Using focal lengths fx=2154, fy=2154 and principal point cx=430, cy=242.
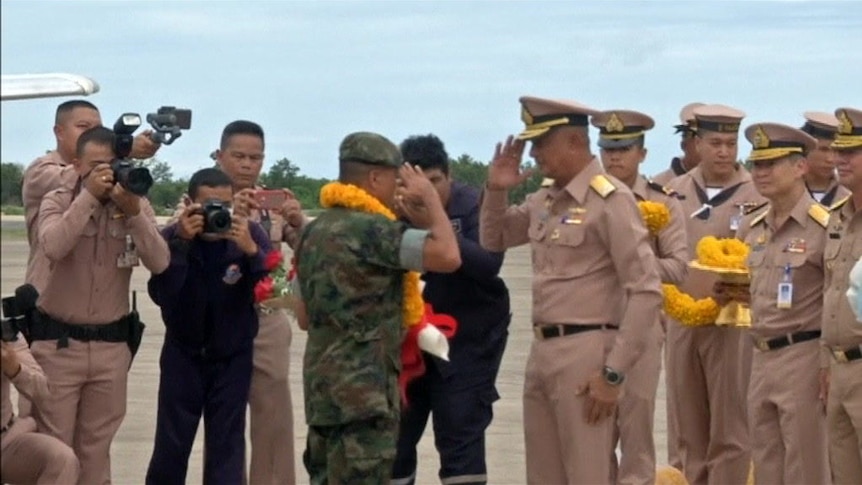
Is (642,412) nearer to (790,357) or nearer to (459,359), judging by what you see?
(790,357)

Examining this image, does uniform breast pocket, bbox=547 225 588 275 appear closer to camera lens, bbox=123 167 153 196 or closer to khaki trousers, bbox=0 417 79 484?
camera lens, bbox=123 167 153 196

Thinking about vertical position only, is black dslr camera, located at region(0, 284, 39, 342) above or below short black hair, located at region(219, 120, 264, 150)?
below

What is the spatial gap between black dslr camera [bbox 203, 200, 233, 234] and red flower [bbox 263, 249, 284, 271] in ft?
1.10

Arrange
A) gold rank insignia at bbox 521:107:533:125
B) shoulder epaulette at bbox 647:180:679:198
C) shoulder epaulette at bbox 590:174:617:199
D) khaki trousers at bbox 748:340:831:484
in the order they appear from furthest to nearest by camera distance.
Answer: shoulder epaulette at bbox 647:180:679:198
khaki trousers at bbox 748:340:831:484
gold rank insignia at bbox 521:107:533:125
shoulder epaulette at bbox 590:174:617:199

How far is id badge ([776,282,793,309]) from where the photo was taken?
9477 millimetres

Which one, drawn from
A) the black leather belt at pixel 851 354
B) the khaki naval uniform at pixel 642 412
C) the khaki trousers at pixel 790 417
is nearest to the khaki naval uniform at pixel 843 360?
the black leather belt at pixel 851 354

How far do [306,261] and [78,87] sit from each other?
5.58 ft

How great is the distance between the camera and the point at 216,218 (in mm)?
9508

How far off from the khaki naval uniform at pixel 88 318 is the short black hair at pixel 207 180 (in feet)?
0.82

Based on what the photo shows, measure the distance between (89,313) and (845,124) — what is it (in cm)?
344

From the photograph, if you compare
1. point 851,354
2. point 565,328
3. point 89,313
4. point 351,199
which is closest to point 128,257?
point 89,313

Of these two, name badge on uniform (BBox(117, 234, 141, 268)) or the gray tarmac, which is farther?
the gray tarmac

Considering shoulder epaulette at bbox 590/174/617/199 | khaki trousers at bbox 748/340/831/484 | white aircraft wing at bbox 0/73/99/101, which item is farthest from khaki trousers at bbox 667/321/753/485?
white aircraft wing at bbox 0/73/99/101

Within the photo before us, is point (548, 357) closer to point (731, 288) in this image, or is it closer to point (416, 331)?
point (416, 331)
